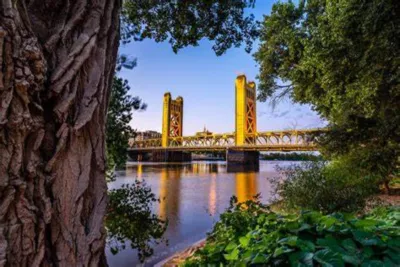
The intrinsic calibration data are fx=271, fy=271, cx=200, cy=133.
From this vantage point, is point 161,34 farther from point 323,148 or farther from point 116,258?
point 323,148

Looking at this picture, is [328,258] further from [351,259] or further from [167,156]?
[167,156]

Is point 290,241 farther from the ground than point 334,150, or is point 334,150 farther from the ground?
point 334,150

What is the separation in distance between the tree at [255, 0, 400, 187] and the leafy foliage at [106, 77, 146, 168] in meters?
3.48

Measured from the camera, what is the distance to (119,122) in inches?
105

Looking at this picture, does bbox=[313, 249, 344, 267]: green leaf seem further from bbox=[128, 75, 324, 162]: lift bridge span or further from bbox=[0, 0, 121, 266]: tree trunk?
bbox=[128, 75, 324, 162]: lift bridge span

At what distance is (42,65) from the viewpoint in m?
0.78

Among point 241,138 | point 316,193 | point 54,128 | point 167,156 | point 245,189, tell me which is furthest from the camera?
point 167,156

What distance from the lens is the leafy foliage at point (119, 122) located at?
2574mm

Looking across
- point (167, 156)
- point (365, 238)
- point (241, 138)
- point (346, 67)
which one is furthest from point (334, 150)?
point (167, 156)

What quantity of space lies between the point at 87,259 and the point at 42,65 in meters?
0.61

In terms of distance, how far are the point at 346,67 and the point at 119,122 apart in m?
4.01

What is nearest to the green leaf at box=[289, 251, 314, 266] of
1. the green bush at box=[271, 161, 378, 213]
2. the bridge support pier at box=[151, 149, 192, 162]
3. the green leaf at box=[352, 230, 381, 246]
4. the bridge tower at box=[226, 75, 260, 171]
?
the green leaf at box=[352, 230, 381, 246]

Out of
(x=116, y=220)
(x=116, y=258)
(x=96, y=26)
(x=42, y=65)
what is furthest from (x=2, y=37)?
(x=116, y=258)

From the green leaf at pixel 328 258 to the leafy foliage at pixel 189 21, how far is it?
8.01 feet
